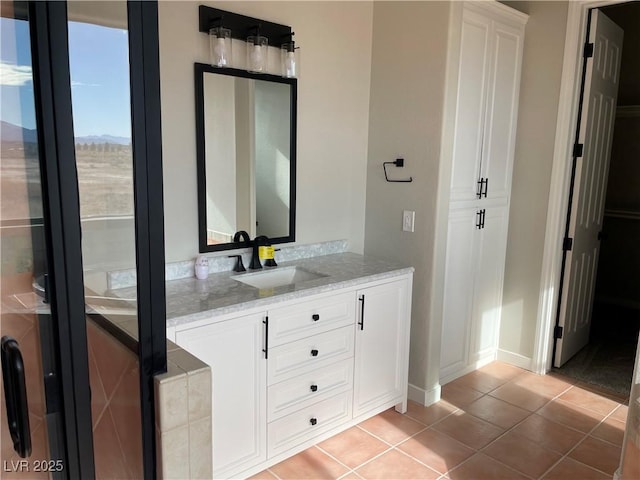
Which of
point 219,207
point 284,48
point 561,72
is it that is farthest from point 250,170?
point 561,72

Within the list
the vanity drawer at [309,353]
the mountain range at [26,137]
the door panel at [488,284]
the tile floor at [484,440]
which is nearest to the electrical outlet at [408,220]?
the door panel at [488,284]

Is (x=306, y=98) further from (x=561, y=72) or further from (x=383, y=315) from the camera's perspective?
(x=561, y=72)

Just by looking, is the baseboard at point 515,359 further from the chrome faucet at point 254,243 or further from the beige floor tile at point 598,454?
the chrome faucet at point 254,243

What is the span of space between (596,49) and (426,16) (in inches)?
51.1

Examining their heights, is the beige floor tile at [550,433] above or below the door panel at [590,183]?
below

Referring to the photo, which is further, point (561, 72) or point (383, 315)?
point (561, 72)

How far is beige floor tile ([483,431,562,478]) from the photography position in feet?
8.00

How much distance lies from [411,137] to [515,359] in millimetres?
1864

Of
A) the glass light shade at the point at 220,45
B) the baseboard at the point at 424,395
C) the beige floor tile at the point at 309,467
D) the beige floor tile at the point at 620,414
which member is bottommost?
Result: the beige floor tile at the point at 309,467

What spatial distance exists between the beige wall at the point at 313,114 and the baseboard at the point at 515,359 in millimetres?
1421

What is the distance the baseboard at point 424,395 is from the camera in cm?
302

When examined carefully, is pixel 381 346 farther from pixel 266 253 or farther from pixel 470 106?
pixel 470 106

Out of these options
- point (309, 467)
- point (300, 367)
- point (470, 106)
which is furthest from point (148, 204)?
point (470, 106)

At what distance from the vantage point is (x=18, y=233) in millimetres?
1103
